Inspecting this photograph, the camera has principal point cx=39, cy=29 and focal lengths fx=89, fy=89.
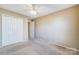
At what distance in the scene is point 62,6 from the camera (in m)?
2.12

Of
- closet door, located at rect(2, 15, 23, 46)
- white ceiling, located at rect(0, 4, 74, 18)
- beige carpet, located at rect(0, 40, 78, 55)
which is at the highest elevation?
white ceiling, located at rect(0, 4, 74, 18)

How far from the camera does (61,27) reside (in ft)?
7.45

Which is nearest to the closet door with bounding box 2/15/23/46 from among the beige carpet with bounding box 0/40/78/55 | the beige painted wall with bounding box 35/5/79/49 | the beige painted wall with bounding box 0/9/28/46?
the beige painted wall with bounding box 0/9/28/46

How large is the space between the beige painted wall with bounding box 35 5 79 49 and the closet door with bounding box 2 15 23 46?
1.48ft

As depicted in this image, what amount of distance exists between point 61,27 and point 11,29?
1.26 metres

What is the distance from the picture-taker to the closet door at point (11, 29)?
2.13m

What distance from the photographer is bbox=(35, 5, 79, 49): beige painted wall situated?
219 centimetres

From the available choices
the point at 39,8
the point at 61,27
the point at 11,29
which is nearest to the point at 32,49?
the point at 11,29

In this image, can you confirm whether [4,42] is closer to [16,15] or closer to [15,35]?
[15,35]

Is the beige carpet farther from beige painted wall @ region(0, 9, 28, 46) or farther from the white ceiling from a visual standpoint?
the white ceiling

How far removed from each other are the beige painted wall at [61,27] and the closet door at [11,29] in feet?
1.48
